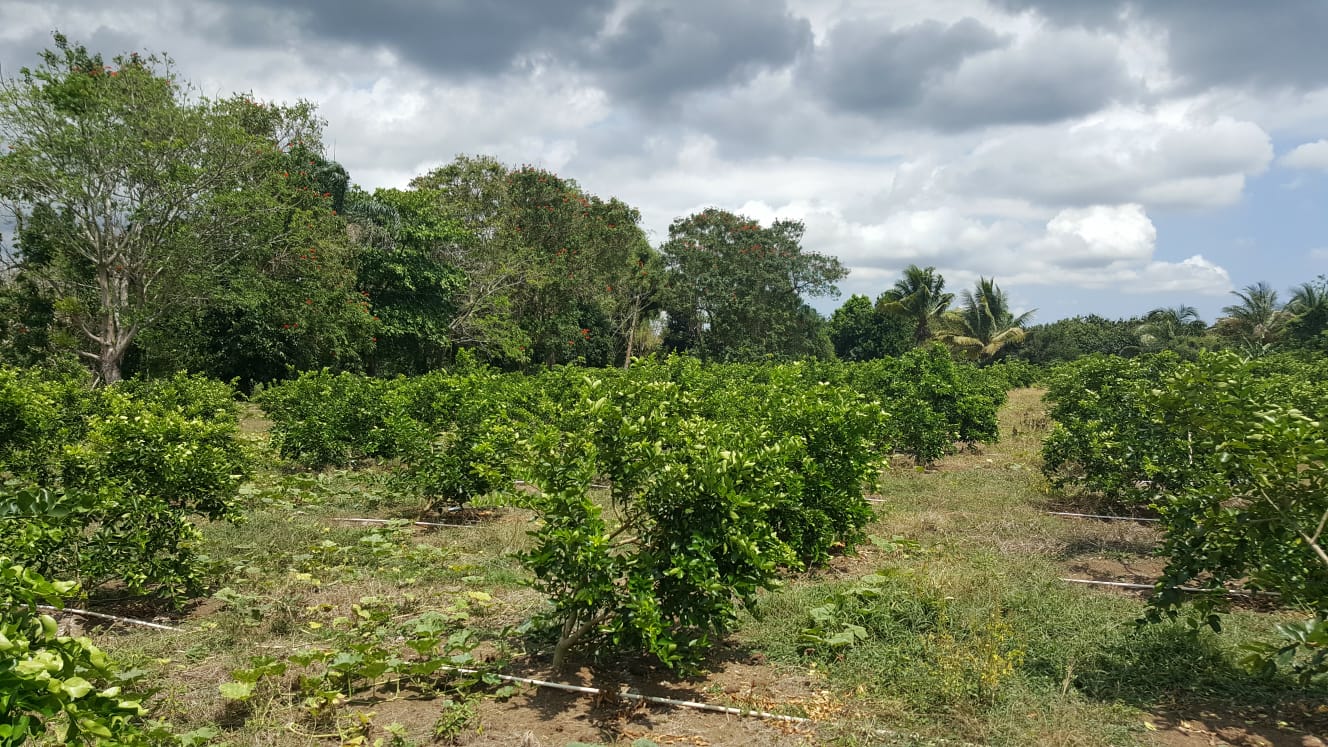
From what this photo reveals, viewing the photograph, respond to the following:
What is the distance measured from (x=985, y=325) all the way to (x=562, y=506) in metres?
50.0

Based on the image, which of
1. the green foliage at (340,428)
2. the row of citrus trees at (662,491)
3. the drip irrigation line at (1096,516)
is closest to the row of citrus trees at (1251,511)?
the row of citrus trees at (662,491)

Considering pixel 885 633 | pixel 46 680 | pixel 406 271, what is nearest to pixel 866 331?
pixel 406 271

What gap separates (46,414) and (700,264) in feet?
101

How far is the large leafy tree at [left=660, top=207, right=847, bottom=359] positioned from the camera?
37312 mm

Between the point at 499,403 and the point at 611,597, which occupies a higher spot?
the point at 499,403

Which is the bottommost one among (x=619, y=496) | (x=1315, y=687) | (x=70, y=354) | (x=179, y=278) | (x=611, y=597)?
(x=1315, y=687)

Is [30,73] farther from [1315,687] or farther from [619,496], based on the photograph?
[1315,687]

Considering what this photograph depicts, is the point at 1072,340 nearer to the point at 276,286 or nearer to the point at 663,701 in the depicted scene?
the point at 276,286

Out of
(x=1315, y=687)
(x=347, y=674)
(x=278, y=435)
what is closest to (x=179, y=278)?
(x=278, y=435)

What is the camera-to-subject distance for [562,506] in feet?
14.5

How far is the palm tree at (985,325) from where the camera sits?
48.2 m

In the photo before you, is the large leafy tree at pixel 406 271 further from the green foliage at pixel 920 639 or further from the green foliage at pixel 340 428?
the green foliage at pixel 920 639

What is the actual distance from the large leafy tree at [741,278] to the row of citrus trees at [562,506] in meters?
28.6

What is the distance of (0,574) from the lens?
1.98 m
